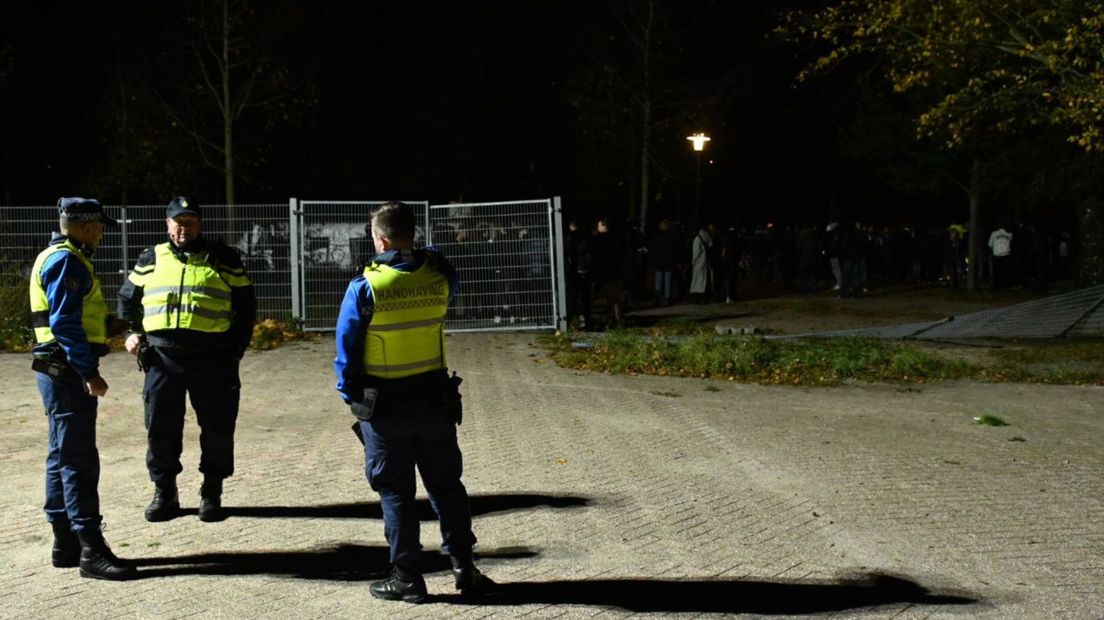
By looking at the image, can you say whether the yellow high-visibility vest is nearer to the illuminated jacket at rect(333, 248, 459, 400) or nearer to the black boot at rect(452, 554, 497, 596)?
the illuminated jacket at rect(333, 248, 459, 400)

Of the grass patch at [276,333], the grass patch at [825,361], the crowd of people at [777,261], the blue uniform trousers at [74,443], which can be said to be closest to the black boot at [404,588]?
the blue uniform trousers at [74,443]

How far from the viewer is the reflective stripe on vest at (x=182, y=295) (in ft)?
20.5

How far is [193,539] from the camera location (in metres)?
5.98

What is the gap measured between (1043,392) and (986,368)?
1.42 m

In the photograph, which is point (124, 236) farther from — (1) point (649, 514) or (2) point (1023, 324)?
(2) point (1023, 324)

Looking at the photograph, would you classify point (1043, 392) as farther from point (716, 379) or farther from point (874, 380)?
point (716, 379)

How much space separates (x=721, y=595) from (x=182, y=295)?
3.41m

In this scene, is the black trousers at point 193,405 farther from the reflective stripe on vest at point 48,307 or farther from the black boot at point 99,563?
the black boot at point 99,563

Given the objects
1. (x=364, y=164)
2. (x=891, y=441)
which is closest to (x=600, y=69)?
(x=364, y=164)

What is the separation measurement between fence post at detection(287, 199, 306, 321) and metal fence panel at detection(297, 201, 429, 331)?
48 millimetres

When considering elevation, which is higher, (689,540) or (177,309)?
(177,309)

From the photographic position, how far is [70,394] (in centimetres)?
535

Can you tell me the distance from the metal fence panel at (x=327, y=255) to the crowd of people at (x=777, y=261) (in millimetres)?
3314

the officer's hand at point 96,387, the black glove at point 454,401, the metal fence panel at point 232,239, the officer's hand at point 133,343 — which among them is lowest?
the black glove at point 454,401
